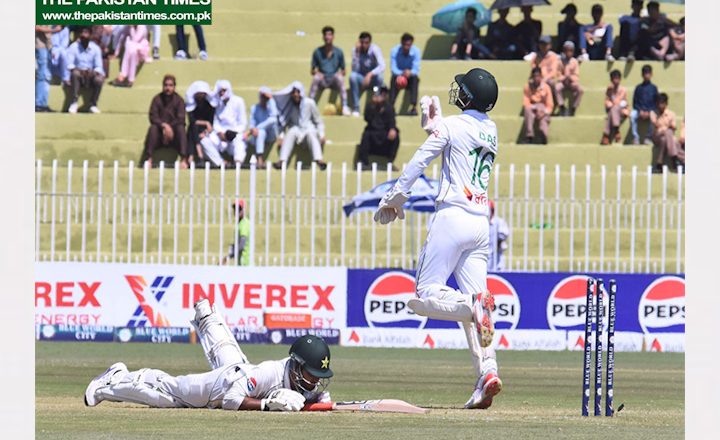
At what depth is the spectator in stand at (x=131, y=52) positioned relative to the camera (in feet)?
90.8

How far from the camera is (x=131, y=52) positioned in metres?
27.7

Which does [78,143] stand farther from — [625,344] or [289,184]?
[625,344]

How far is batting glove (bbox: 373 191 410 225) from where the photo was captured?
11.3m

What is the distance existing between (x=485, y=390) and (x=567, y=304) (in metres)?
10.8

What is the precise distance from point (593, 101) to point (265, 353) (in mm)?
10118

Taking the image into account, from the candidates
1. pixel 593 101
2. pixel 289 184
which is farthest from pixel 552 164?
pixel 289 184

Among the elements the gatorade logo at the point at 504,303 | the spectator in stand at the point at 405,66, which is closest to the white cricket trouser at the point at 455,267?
the gatorade logo at the point at 504,303

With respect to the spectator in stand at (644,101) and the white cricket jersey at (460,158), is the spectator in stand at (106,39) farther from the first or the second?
the white cricket jersey at (460,158)

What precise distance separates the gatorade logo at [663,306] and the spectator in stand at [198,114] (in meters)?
7.99

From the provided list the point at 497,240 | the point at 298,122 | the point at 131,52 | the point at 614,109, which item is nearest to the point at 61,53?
the point at 131,52

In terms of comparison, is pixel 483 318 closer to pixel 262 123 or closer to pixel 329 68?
pixel 262 123

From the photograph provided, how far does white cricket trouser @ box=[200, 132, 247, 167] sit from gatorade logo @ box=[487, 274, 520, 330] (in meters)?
5.72

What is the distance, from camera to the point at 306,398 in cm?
1141

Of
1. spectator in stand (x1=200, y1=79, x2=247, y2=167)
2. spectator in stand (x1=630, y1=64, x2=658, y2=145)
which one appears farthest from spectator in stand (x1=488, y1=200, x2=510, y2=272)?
spectator in stand (x1=200, y1=79, x2=247, y2=167)
